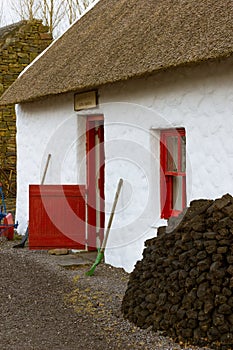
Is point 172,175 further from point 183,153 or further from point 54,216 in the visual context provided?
point 54,216

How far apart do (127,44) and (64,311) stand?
343cm

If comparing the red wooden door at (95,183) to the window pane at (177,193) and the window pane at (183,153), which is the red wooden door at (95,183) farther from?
the window pane at (183,153)

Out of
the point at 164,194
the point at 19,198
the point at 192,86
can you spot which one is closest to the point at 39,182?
the point at 19,198

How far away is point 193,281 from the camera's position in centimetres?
501

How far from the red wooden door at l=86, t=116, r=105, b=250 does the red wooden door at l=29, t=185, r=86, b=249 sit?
0.22 meters

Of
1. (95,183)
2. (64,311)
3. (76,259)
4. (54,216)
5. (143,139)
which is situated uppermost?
(143,139)

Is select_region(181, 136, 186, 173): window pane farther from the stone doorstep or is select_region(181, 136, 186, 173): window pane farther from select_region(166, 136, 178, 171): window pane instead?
the stone doorstep

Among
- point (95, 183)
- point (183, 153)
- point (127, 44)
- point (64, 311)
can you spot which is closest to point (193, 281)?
point (64, 311)

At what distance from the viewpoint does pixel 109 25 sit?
9078 millimetres

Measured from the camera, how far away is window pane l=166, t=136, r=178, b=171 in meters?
7.15

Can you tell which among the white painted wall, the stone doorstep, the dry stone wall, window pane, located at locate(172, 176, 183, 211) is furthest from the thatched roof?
the dry stone wall

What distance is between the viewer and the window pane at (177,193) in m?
7.12

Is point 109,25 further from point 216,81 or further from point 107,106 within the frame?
point 216,81

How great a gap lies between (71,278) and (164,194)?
153cm
